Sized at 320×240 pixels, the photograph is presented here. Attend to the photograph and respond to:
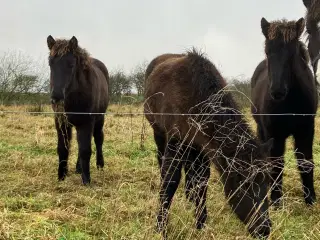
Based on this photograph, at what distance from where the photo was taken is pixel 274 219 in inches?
145

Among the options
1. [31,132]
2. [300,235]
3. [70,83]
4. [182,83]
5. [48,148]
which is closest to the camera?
[300,235]

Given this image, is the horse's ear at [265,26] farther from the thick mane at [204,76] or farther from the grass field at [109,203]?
the grass field at [109,203]

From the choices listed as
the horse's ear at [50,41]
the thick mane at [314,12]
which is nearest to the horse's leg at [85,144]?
the horse's ear at [50,41]

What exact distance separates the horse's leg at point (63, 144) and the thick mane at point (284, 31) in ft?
11.2

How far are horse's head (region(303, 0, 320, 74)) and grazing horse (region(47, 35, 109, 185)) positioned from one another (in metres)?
3.41

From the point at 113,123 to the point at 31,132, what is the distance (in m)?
2.48

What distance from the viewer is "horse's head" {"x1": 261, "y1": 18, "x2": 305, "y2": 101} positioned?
4496 millimetres

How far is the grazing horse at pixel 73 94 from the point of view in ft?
19.2

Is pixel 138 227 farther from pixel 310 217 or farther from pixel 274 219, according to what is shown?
pixel 310 217

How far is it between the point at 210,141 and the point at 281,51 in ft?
5.43

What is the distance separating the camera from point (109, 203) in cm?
380

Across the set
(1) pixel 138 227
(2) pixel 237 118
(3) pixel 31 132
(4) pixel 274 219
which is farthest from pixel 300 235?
(3) pixel 31 132

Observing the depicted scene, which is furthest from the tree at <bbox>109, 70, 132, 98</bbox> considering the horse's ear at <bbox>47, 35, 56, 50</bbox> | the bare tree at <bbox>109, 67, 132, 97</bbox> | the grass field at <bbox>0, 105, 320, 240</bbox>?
the horse's ear at <bbox>47, 35, 56, 50</bbox>

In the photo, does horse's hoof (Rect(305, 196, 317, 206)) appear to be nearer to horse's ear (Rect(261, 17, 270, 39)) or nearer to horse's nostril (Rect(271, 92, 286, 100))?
horse's nostril (Rect(271, 92, 286, 100))
